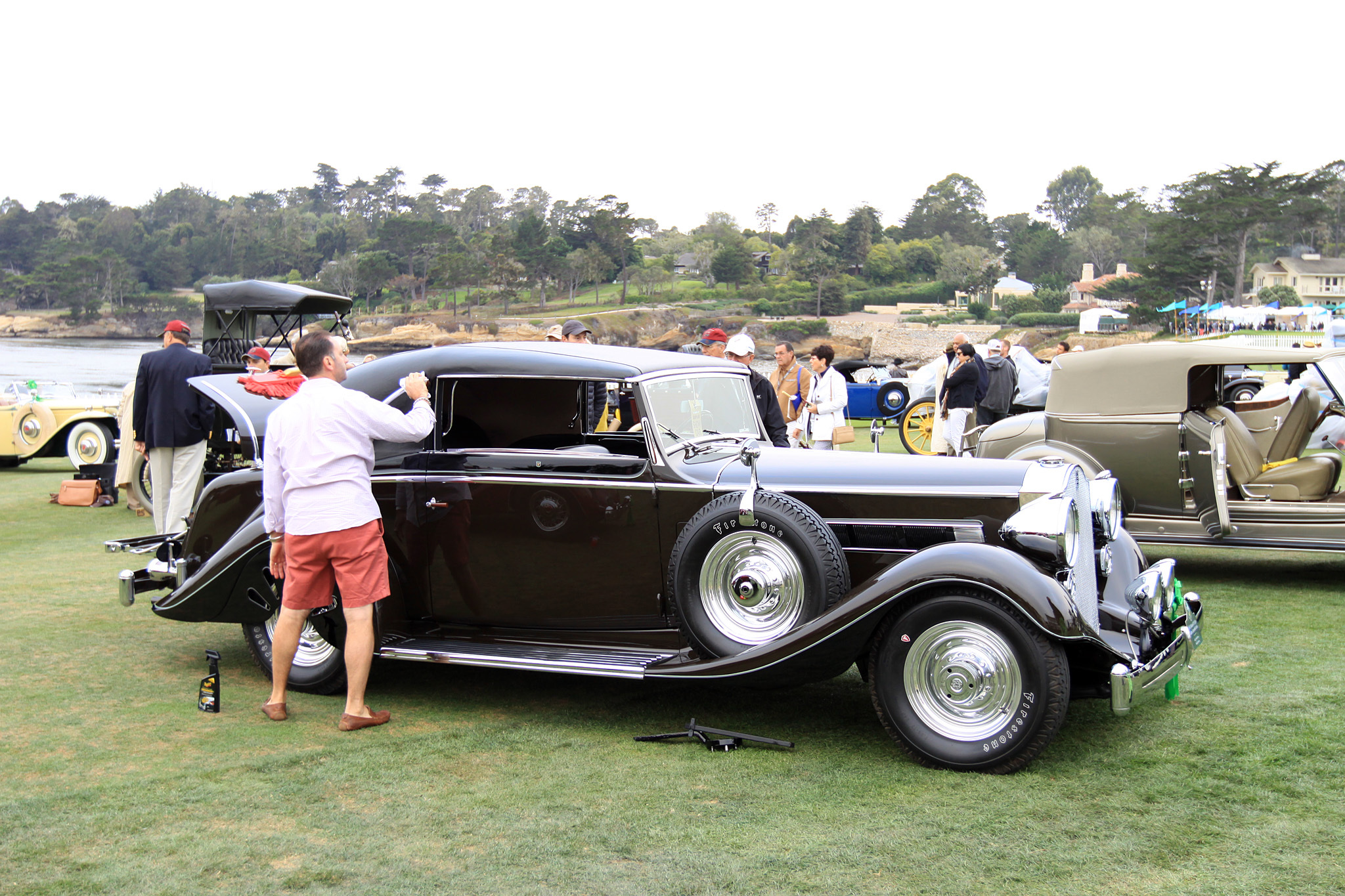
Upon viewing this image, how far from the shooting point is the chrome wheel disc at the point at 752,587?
157 inches

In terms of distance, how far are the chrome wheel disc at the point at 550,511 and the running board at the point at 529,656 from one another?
1.82 ft

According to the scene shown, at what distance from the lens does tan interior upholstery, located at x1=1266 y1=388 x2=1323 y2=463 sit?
7520 millimetres

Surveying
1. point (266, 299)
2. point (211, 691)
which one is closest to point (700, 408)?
point (211, 691)

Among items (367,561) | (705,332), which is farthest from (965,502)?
(705,332)

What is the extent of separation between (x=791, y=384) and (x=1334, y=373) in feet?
13.9

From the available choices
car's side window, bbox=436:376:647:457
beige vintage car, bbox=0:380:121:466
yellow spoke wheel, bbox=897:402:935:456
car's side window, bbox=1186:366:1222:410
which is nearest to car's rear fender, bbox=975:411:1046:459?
car's side window, bbox=1186:366:1222:410

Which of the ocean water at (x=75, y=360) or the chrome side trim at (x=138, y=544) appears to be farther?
the ocean water at (x=75, y=360)

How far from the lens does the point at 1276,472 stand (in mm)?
7207

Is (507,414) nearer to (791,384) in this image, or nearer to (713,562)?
(713,562)

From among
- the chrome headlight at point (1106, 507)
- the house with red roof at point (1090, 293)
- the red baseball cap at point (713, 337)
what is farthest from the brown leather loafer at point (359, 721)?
the house with red roof at point (1090, 293)

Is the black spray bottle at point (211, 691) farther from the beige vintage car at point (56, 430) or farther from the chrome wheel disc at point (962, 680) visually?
the beige vintage car at point (56, 430)

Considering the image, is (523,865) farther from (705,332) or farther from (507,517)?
(705,332)

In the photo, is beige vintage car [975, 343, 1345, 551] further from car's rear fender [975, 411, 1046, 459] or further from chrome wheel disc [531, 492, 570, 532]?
chrome wheel disc [531, 492, 570, 532]

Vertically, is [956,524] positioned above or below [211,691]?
above
